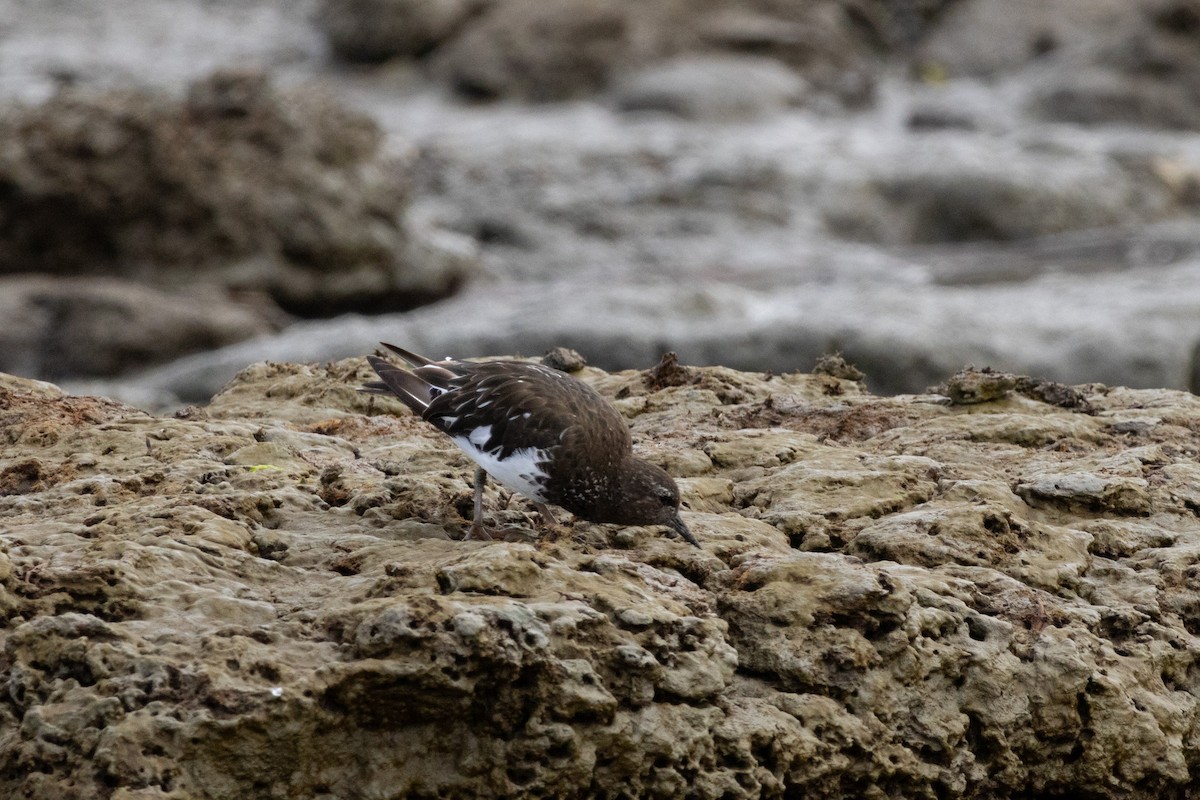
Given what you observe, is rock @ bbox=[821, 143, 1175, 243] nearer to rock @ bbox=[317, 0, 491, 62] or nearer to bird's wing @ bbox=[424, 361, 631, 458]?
rock @ bbox=[317, 0, 491, 62]

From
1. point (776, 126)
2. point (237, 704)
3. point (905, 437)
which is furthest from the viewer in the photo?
point (776, 126)

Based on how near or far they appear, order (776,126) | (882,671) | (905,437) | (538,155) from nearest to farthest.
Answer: (882,671)
(905,437)
(538,155)
(776,126)

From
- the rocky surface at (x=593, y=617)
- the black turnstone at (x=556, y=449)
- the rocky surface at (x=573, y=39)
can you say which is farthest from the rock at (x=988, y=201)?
the black turnstone at (x=556, y=449)

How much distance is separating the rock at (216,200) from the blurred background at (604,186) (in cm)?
4

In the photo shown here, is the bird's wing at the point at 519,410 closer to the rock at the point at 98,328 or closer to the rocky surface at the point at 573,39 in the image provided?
the rock at the point at 98,328

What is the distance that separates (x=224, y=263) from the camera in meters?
17.1

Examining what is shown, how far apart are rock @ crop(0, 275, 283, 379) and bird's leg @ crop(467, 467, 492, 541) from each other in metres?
10.5

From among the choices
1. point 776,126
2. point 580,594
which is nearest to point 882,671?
point 580,594

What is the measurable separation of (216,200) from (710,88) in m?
10.9

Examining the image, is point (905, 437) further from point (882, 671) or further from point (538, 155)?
point (538, 155)

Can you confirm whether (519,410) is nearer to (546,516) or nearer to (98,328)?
(546,516)

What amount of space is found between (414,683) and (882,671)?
1.67m

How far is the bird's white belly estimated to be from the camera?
5410 mm

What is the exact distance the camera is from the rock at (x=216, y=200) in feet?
55.2
